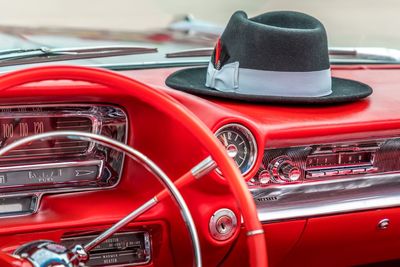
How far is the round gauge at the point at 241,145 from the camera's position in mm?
2256

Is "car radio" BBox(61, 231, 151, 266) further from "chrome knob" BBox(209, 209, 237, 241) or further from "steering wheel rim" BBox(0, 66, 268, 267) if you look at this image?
"steering wheel rim" BBox(0, 66, 268, 267)

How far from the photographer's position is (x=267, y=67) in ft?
7.89

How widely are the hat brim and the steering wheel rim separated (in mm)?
585

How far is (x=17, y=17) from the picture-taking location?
267 centimetres

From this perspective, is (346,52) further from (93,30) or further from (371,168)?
(93,30)

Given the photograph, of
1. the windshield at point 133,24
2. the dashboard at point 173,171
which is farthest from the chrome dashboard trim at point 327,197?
the windshield at point 133,24

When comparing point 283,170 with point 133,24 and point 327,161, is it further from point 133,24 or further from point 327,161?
point 133,24

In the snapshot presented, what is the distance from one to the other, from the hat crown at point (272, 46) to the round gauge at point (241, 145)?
247 mm

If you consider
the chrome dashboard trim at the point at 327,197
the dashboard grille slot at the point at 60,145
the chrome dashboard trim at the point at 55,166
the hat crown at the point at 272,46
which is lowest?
the chrome dashboard trim at the point at 327,197

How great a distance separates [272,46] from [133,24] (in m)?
0.62

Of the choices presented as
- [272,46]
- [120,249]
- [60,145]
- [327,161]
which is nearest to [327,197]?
[327,161]

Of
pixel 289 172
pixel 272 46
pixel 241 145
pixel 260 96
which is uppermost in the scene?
pixel 272 46

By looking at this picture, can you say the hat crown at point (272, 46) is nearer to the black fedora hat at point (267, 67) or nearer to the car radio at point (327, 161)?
the black fedora hat at point (267, 67)

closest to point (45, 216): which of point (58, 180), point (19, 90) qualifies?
point (58, 180)
